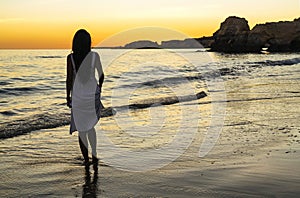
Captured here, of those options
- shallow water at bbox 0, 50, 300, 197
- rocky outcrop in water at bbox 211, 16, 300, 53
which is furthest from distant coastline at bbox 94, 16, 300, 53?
shallow water at bbox 0, 50, 300, 197

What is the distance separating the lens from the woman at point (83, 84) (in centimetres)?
489

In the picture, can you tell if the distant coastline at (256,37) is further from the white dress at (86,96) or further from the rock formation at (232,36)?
the white dress at (86,96)

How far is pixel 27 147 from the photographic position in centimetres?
688

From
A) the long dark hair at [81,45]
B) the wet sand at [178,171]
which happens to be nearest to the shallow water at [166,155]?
the wet sand at [178,171]

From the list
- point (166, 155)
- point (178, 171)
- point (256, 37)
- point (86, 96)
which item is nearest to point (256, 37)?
point (256, 37)

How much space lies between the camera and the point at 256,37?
92312 mm

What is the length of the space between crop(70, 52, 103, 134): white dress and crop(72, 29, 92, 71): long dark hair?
0.18ft

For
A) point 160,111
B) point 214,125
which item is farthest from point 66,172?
point 160,111

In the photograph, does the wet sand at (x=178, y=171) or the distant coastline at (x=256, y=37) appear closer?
the wet sand at (x=178, y=171)

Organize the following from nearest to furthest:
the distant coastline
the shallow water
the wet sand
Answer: the wet sand, the shallow water, the distant coastline

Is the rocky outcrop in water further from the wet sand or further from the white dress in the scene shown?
the white dress

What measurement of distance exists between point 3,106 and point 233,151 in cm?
917

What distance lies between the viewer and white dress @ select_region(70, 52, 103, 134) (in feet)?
16.3

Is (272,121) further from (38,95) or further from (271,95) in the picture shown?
(38,95)
